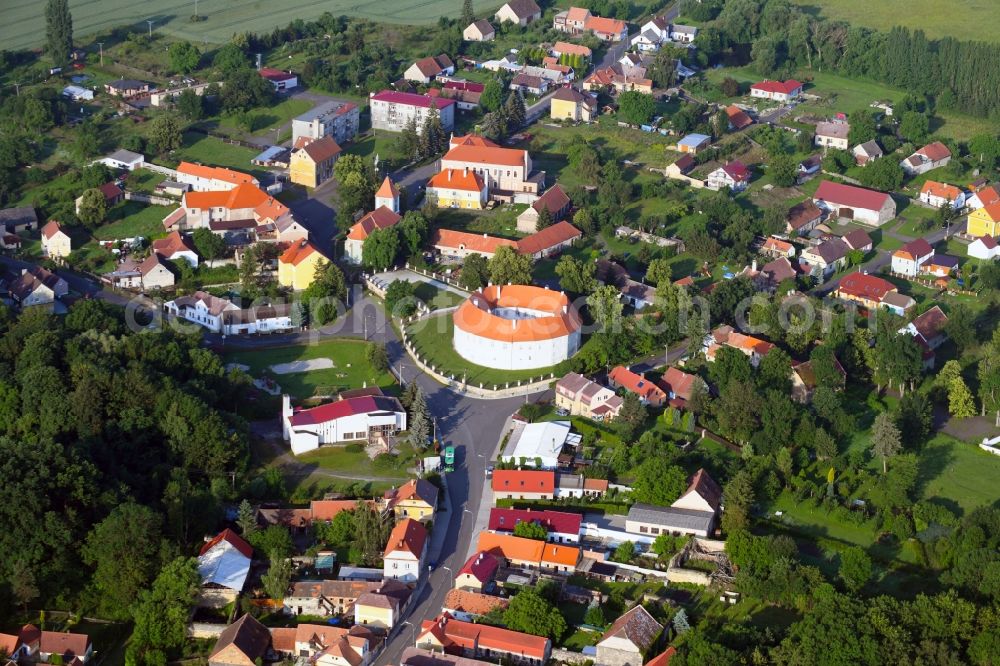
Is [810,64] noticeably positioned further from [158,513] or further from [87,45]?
[158,513]

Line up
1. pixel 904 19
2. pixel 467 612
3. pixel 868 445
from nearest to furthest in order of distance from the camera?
1. pixel 467 612
2. pixel 868 445
3. pixel 904 19

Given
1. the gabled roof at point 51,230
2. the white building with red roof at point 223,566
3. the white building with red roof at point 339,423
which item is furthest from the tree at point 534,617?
the gabled roof at point 51,230

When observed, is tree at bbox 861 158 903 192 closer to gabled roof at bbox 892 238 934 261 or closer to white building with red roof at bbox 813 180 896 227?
white building with red roof at bbox 813 180 896 227

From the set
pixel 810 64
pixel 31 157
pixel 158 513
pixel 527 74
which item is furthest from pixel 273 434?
pixel 810 64

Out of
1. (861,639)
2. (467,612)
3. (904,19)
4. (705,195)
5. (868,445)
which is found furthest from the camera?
(904,19)

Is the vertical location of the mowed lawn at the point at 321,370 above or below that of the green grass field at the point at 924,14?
below

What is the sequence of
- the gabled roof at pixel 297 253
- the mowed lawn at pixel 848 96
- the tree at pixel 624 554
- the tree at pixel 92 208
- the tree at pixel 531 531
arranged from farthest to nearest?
1. the mowed lawn at pixel 848 96
2. the tree at pixel 92 208
3. the gabled roof at pixel 297 253
4. the tree at pixel 531 531
5. the tree at pixel 624 554

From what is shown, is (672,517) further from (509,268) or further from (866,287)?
(866,287)

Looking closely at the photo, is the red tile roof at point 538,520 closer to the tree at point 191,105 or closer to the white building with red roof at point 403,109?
the white building with red roof at point 403,109
